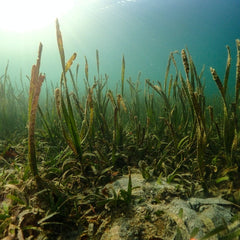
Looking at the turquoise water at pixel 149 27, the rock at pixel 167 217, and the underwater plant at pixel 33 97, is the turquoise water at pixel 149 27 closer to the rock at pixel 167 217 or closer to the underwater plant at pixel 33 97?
the rock at pixel 167 217

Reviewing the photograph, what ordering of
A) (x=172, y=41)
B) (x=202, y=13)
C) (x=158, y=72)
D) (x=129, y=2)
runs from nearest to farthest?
(x=129, y=2), (x=202, y=13), (x=172, y=41), (x=158, y=72)

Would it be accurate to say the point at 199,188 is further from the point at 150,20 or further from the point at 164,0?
the point at 150,20

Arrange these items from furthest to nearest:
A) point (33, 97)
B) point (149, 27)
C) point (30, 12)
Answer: point (149, 27) < point (30, 12) < point (33, 97)

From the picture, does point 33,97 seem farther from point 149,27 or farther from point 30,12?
point 149,27

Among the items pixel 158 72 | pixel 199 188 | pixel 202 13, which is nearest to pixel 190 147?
pixel 199 188

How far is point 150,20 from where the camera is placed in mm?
35219

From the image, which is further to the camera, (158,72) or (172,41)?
(158,72)

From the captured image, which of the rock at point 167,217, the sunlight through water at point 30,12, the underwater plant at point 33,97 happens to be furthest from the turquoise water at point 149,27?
the underwater plant at point 33,97

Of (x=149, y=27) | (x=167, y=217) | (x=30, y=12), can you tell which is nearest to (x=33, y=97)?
(x=167, y=217)

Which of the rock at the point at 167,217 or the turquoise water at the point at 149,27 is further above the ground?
the turquoise water at the point at 149,27

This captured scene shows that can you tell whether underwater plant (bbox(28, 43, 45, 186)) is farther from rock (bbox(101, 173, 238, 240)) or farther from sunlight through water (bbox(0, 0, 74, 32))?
sunlight through water (bbox(0, 0, 74, 32))

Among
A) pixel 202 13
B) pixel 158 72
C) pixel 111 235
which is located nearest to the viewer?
pixel 111 235

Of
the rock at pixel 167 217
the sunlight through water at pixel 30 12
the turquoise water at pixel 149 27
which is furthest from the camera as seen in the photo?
the turquoise water at pixel 149 27

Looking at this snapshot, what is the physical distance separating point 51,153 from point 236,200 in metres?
1.37
